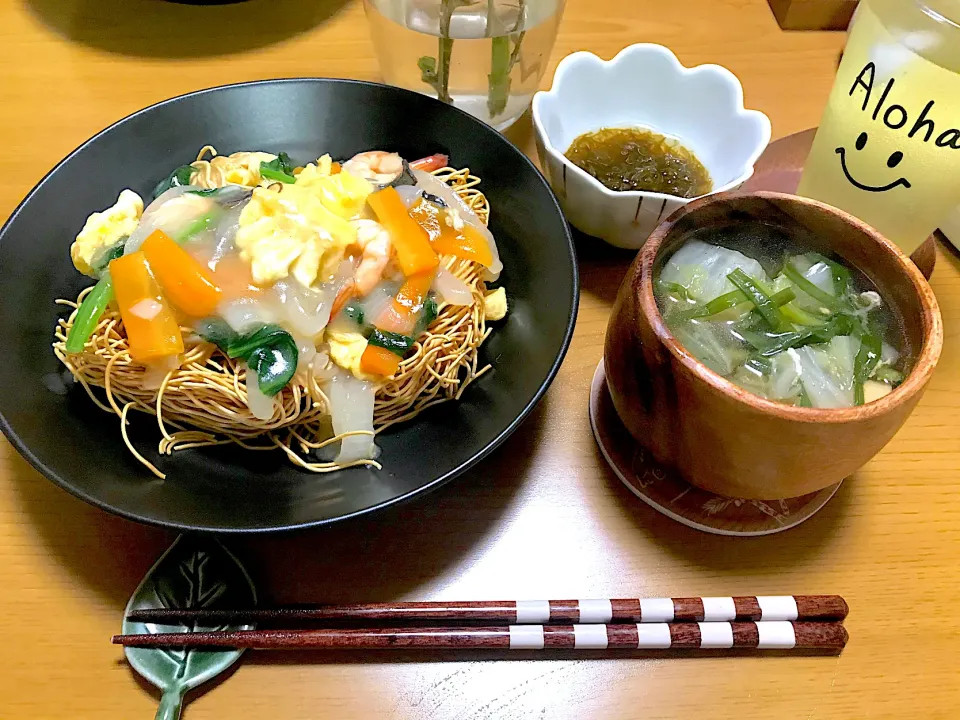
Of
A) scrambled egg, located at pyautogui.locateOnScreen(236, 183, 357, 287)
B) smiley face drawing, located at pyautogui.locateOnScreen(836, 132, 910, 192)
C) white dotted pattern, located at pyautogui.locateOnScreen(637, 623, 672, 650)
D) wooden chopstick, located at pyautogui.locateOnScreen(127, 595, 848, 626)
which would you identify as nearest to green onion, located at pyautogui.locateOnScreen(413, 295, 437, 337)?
scrambled egg, located at pyautogui.locateOnScreen(236, 183, 357, 287)

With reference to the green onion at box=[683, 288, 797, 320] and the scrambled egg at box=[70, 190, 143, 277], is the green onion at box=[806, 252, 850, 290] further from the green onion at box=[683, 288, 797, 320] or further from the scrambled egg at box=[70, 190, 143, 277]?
the scrambled egg at box=[70, 190, 143, 277]

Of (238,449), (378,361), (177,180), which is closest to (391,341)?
(378,361)

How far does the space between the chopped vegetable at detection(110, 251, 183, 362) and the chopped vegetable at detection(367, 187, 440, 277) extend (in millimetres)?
331

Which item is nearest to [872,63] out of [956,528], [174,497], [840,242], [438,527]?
[840,242]

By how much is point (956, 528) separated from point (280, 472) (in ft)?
3.10

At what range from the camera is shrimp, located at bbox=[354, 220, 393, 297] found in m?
1.01

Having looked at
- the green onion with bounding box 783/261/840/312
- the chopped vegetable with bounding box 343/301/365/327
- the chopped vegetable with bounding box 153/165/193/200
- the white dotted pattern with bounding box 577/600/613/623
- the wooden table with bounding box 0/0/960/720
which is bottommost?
the wooden table with bounding box 0/0/960/720

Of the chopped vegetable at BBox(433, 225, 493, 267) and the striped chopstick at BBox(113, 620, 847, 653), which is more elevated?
the chopped vegetable at BBox(433, 225, 493, 267)

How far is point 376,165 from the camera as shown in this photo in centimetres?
120

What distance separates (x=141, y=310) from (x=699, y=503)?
81 cm

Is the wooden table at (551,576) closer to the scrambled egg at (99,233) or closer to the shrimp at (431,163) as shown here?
the scrambled egg at (99,233)

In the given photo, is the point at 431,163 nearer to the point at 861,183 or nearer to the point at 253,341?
the point at 253,341

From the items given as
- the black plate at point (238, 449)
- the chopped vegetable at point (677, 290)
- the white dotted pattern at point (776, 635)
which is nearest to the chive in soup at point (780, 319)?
the chopped vegetable at point (677, 290)

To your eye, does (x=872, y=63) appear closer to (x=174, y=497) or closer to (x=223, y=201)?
(x=223, y=201)
